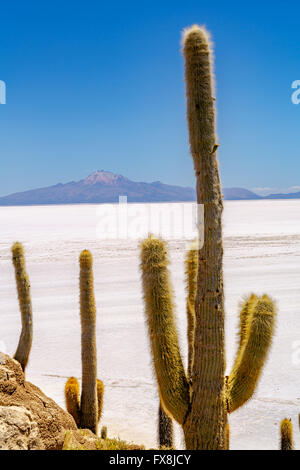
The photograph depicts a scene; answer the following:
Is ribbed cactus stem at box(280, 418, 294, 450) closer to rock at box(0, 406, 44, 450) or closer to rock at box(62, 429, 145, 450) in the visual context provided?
rock at box(62, 429, 145, 450)

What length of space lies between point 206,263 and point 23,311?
4.72m

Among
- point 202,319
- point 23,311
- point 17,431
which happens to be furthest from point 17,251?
point 202,319

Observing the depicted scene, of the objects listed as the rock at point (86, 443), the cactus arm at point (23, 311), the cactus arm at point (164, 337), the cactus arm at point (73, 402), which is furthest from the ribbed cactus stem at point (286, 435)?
the cactus arm at point (23, 311)

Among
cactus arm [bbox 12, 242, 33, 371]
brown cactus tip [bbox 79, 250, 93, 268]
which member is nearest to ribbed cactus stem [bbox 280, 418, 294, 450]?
brown cactus tip [bbox 79, 250, 93, 268]

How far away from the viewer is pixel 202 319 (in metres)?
3.82

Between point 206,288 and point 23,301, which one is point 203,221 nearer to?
point 206,288

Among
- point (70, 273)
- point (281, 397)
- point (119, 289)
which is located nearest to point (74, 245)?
point (70, 273)

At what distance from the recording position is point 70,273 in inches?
943

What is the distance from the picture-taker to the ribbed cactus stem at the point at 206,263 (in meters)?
3.66

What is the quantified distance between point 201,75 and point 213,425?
9.47 ft

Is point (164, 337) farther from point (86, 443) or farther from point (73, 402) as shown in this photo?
point (73, 402)

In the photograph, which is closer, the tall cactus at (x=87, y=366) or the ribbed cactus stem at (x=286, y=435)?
the ribbed cactus stem at (x=286, y=435)

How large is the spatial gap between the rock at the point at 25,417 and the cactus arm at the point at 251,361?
5.94 feet

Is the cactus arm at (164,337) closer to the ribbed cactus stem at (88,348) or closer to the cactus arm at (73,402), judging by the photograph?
the ribbed cactus stem at (88,348)
